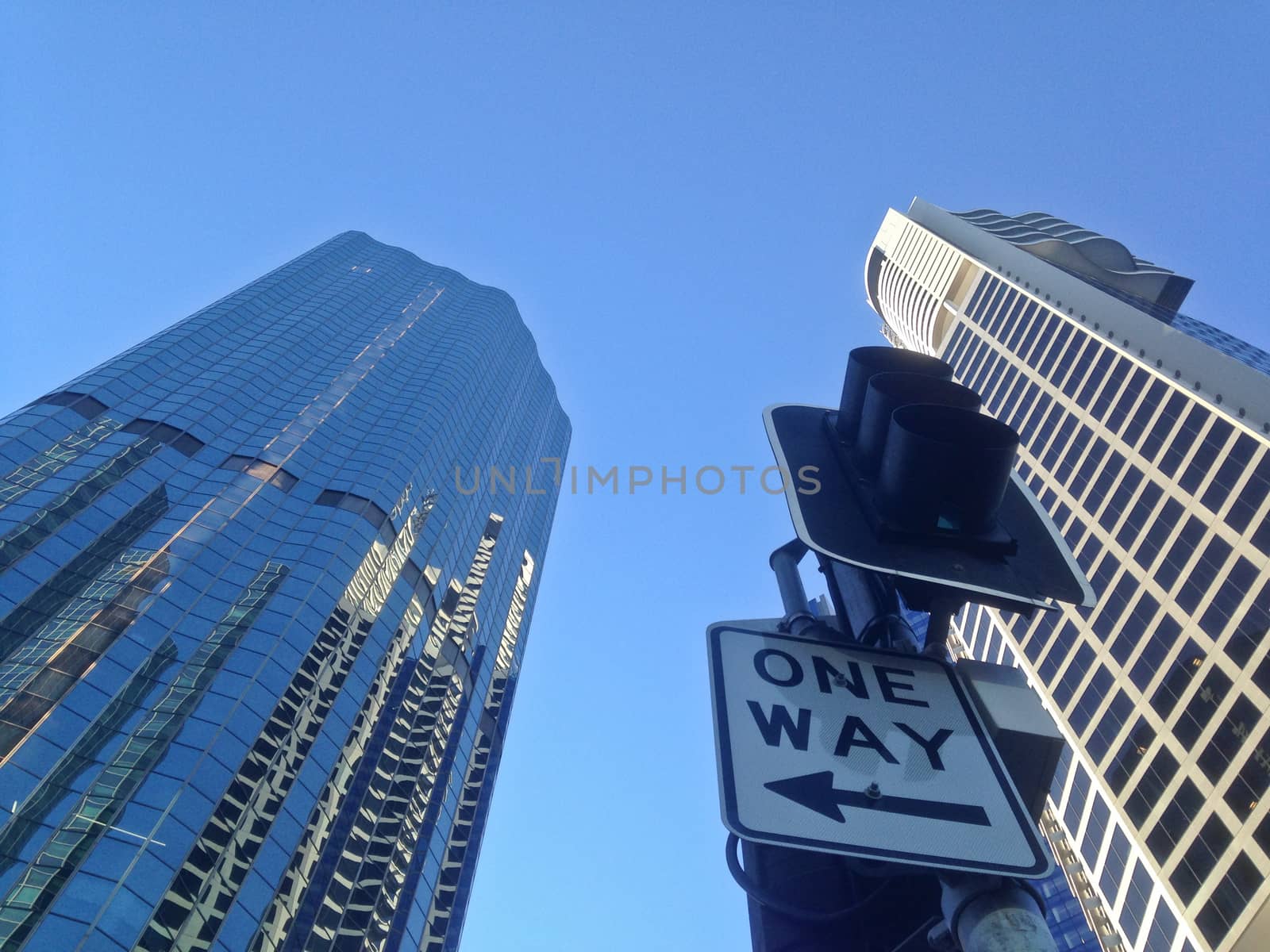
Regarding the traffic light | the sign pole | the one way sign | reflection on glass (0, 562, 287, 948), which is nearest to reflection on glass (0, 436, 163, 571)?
reflection on glass (0, 562, 287, 948)

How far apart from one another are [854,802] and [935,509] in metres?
0.88

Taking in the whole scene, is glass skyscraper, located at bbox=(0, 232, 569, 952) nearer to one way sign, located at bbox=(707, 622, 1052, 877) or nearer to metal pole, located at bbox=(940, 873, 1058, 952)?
one way sign, located at bbox=(707, 622, 1052, 877)

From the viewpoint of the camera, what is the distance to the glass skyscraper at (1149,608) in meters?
41.7

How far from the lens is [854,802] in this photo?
7.53 ft

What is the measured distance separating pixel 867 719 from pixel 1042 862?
634mm

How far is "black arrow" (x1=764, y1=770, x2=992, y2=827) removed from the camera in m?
2.24

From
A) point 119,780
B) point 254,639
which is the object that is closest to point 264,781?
point 119,780

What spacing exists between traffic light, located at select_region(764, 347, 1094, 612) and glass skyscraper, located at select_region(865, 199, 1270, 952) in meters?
38.3

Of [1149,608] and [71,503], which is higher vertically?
[1149,608]

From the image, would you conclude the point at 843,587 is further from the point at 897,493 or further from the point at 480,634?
the point at 480,634

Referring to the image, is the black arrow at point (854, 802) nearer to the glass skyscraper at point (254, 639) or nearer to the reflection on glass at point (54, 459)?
the glass skyscraper at point (254, 639)

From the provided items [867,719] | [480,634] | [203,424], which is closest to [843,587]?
[867,719]

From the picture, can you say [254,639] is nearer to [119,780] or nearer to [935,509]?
[119,780]

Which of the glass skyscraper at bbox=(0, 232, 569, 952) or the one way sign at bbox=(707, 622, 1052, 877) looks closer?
the one way sign at bbox=(707, 622, 1052, 877)
